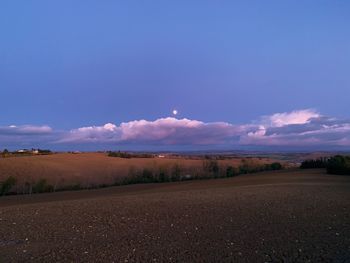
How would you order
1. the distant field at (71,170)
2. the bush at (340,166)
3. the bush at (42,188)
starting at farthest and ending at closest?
1. the distant field at (71,170)
2. the bush at (340,166)
3. the bush at (42,188)

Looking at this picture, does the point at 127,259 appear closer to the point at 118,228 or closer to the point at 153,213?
the point at 118,228

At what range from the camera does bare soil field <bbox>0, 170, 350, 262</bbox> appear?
1016 cm

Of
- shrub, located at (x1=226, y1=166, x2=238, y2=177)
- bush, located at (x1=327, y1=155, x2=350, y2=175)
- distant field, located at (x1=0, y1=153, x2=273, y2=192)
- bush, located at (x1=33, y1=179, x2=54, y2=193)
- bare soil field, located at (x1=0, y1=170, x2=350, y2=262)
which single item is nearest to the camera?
bare soil field, located at (x1=0, y1=170, x2=350, y2=262)

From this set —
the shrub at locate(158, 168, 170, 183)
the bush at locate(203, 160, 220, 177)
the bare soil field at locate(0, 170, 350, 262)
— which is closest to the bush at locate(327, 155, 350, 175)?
the bush at locate(203, 160, 220, 177)

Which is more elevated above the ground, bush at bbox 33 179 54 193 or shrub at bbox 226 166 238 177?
shrub at bbox 226 166 238 177

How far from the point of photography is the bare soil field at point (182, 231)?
10164 millimetres

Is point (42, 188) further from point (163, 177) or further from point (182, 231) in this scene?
point (182, 231)

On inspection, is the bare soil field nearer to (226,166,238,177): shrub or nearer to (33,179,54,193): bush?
(33,179,54,193): bush

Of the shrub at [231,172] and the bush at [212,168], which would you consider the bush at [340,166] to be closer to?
the shrub at [231,172]

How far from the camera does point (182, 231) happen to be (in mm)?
12672

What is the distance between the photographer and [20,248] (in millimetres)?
11078

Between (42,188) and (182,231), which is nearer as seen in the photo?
(182,231)

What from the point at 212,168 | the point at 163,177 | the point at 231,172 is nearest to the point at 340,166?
the point at 231,172

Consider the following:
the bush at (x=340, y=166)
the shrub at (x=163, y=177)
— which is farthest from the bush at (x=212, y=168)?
the bush at (x=340, y=166)
